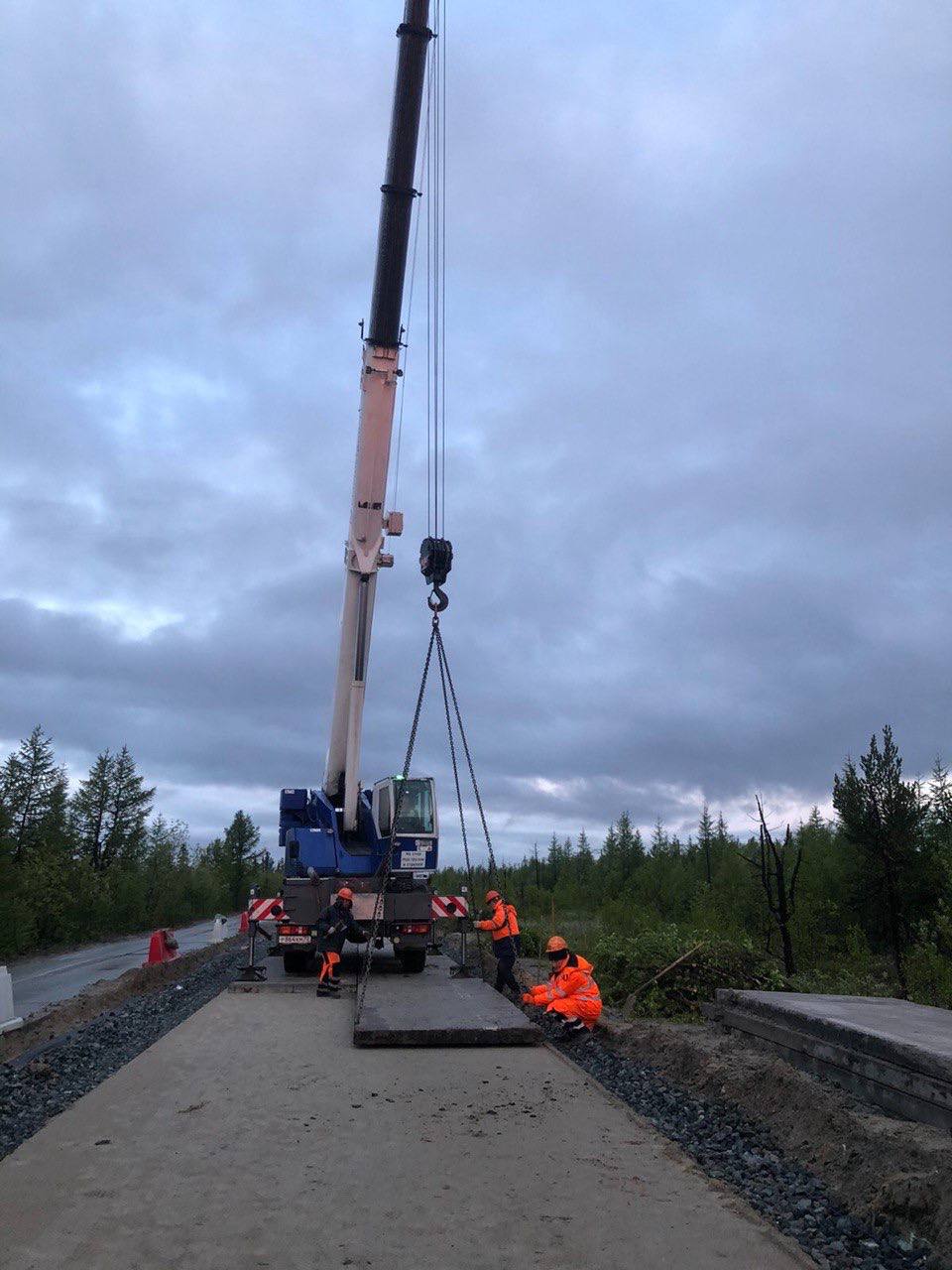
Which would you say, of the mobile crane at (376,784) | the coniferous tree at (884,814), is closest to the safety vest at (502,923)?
the mobile crane at (376,784)

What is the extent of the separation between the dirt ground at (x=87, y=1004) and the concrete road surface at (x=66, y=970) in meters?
0.88

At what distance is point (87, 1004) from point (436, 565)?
8.22 metres

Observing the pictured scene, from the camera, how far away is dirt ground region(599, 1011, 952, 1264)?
203 inches

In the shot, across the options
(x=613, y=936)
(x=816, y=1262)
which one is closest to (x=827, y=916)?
(x=613, y=936)

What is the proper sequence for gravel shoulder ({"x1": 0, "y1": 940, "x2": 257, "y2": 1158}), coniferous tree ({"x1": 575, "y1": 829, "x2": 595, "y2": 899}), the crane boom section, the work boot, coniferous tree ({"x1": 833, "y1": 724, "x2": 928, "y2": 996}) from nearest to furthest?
gravel shoulder ({"x1": 0, "y1": 940, "x2": 257, "y2": 1158}), the work boot, the crane boom section, coniferous tree ({"x1": 833, "y1": 724, "x2": 928, "y2": 996}), coniferous tree ({"x1": 575, "y1": 829, "x2": 595, "y2": 899})

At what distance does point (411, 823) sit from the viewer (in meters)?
16.3

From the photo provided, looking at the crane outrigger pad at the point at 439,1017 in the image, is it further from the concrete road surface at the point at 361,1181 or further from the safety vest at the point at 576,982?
the concrete road surface at the point at 361,1181

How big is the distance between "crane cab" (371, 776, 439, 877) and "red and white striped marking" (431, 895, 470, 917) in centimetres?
55

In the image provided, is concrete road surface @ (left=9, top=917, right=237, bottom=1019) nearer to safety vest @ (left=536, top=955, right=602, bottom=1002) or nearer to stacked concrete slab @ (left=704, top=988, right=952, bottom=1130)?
safety vest @ (left=536, top=955, right=602, bottom=1002)

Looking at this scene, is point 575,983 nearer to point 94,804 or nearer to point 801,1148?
point 801,1148

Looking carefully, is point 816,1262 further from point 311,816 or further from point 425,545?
point 311,816

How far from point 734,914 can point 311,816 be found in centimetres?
1623

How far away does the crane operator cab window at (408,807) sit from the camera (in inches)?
617

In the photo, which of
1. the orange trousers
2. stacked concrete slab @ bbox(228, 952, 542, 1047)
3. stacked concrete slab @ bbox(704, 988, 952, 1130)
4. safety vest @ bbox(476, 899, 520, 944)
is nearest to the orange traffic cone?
stacked concrete slab @ bbox(228, 952, 542, 1047)
